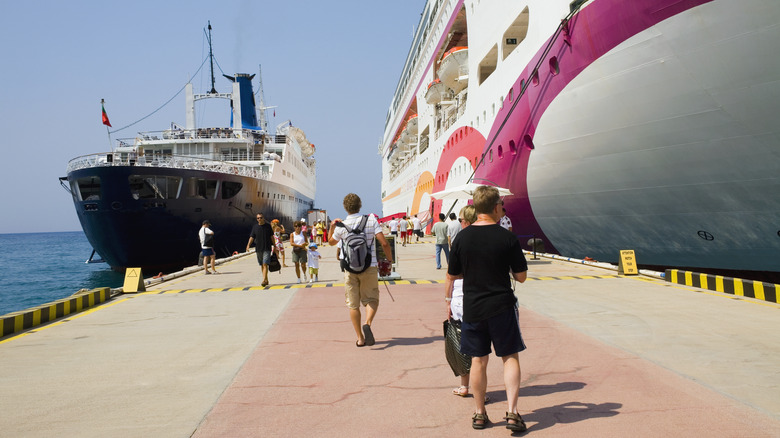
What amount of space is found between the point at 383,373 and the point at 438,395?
83 centimetres

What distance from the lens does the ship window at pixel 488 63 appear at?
20.2 metres

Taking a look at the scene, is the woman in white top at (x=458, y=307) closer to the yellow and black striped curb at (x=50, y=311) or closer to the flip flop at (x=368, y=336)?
the flip flop at (x=368, y=336)

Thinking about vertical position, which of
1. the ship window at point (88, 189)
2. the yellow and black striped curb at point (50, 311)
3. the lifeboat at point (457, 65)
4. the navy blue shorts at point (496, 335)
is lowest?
the yellow and black striped curb at point (50, 311)

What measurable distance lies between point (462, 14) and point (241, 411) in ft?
86.6

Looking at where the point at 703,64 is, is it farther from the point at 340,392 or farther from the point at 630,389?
the point at 340,392

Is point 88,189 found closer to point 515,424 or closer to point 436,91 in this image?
point 436,91

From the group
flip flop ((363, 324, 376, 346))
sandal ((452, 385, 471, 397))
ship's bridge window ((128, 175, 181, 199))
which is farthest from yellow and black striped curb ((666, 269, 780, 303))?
ship's bridge window ((128, 175, 181, 199))

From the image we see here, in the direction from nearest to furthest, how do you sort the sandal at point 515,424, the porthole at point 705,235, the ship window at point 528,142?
the sandal at point 515,424
the porthole at point 705,235
the ship window at point 528,142

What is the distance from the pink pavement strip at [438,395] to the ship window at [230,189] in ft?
71.8

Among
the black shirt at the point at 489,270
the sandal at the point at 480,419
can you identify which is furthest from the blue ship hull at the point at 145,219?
the sandal at the point at 480,419

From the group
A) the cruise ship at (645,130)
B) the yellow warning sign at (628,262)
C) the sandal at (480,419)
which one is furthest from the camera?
the yellow warning sign at (628,262)

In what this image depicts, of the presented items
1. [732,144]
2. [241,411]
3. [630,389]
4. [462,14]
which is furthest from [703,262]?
[462,14]

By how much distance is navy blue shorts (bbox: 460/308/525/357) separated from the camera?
347 cm

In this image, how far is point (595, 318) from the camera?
7195 mm
